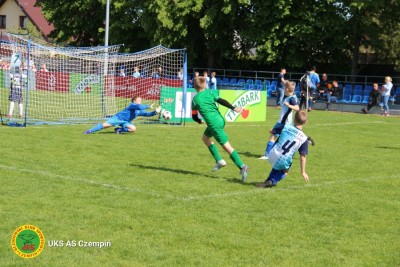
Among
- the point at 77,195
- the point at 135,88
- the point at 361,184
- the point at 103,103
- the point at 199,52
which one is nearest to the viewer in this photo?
the point at 77,195

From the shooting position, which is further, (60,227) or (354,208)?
(354,208)

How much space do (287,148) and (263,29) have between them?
32360 mm

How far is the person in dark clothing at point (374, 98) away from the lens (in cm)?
3191

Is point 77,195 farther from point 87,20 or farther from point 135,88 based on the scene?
point 87,20

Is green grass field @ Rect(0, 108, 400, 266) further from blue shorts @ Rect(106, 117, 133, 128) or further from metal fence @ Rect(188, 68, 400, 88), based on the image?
metal fence @ Rect(188, 68, 400, 88)

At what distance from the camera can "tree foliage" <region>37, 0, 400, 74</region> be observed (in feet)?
131

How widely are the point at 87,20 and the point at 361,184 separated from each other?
4361cm

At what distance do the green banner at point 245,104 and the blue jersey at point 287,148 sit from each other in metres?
12.8

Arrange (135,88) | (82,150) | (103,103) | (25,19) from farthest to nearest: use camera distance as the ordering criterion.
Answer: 1. (25,19)
2. (135,88)
3. (103,103)
4. (82,150)

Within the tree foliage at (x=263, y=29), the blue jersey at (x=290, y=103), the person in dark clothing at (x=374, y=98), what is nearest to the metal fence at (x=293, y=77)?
the tree foliage at (x=263, y=29)

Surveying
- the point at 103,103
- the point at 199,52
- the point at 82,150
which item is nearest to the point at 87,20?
the point at 199,52

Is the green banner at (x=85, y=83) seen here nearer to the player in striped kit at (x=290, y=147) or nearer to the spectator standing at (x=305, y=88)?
the spectator standing at (x=305, y=88)

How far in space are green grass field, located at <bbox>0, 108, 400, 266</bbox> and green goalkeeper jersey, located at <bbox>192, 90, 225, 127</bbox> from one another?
909 mm

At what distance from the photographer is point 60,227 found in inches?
272
